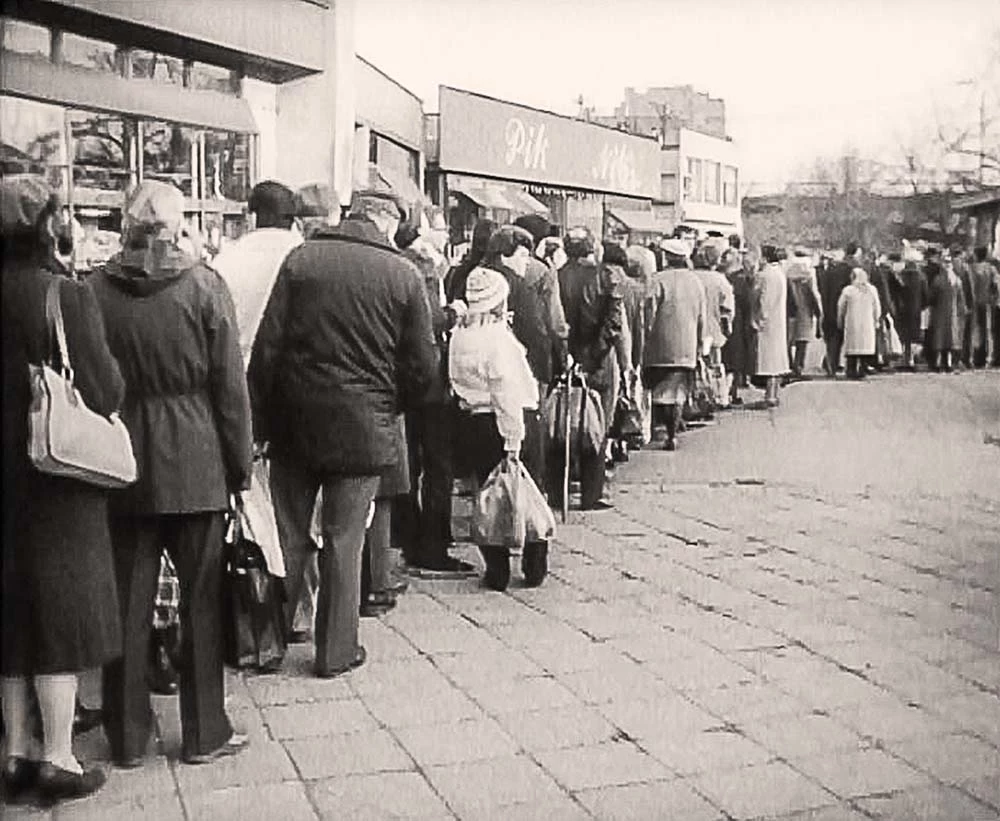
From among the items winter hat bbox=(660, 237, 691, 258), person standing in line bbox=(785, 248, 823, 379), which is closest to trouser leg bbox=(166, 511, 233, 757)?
winter hat bbox=(660, 237, 691, 258)

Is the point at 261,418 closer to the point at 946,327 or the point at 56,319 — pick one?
the point at 56,319

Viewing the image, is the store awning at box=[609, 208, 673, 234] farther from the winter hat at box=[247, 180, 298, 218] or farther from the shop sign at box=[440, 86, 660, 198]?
the winter hat at box=[247, 180, 298, 218]

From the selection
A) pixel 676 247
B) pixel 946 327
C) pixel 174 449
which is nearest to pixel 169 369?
pixel 174 449

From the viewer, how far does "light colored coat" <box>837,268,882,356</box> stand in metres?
11.1

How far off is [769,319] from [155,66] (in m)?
7.02

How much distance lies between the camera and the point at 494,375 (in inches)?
188

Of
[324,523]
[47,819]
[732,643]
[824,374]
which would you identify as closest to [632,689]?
[732,643]

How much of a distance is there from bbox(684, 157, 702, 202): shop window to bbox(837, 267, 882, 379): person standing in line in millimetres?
6363

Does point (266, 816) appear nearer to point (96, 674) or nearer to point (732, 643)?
point (96, 674)

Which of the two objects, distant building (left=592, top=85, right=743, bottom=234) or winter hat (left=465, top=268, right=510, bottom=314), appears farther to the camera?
winter hat (left=465, top=268, right=510, bottom=314)

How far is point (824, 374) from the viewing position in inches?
468

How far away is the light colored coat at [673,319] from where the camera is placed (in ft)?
26.7

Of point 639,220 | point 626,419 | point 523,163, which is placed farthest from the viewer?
point 626,419

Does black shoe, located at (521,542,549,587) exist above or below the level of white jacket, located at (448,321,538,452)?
below
